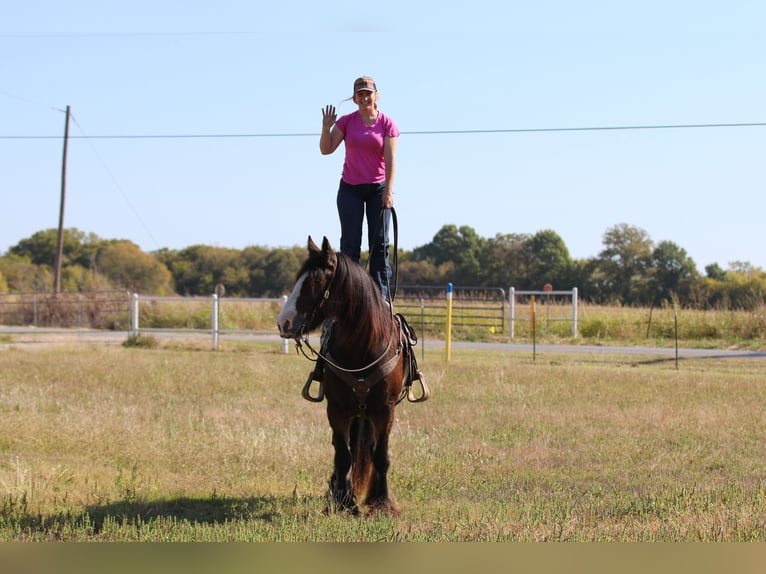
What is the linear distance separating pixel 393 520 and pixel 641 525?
72.3 inches

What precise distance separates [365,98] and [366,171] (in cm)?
60

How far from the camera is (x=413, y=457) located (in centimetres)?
991

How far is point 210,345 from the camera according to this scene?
85.2 feet

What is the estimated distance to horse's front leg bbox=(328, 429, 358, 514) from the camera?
7289 millimetres

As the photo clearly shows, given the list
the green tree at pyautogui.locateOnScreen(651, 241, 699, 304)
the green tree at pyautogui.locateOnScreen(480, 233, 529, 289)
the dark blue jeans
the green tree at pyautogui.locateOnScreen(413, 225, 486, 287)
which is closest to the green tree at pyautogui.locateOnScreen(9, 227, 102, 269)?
the green tree at pyautogui.locateOnScreen(413, 225, 486, 287)

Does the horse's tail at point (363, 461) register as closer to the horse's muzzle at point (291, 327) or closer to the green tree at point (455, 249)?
the horse's muzzle at point (291, 327)

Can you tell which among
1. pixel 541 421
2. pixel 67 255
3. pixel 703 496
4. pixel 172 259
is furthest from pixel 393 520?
pixel 67 255

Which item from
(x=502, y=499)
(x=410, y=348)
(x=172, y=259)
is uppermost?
(x=172, y=259)

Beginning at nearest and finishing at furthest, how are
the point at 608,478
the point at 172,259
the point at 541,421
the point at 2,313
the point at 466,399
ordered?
the point at 608,478 < the point at 541,421 < the point at 466,399 < the point at 2,313 < the point at 172,259

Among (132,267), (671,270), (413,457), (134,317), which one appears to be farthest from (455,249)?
(413,457)

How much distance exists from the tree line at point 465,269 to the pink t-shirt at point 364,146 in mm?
47874

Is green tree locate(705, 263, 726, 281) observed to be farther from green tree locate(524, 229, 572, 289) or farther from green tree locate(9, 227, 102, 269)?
green tree locate(9, 227, 102, 269)

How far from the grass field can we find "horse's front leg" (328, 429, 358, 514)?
235 millimetres

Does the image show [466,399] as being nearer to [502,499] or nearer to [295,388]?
[295,388]
